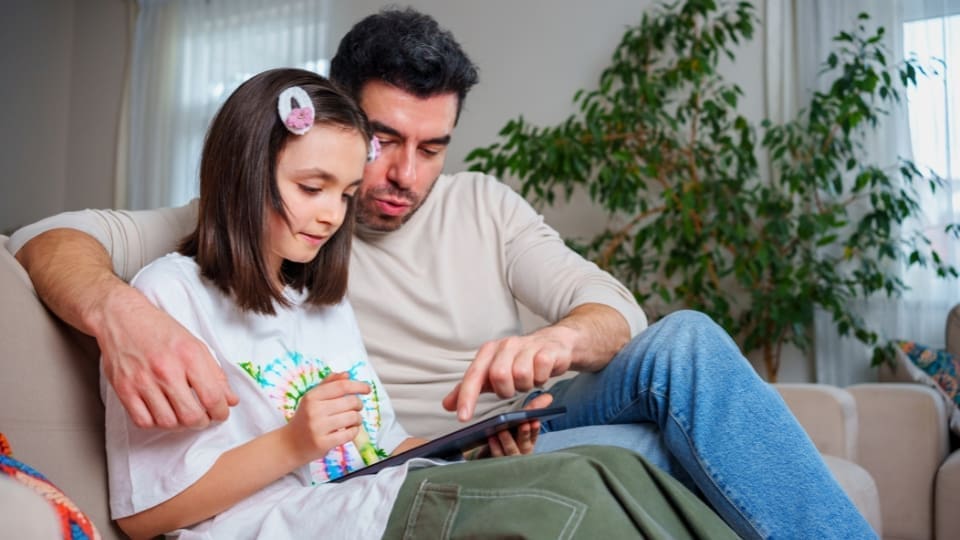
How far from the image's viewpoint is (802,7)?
149 inches

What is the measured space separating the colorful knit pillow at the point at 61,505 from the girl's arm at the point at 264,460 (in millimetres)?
305

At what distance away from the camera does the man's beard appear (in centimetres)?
158

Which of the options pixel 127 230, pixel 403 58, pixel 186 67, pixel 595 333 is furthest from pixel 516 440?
pixel 186 67

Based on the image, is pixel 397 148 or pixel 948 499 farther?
pixel 948 499

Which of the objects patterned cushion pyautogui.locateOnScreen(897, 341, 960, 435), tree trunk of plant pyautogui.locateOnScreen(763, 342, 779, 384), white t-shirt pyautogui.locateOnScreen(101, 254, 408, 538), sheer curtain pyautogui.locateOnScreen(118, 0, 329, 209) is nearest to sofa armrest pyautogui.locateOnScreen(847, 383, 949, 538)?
patterned cushion pyautogui.locateOnScreen(897, 341, 960, 435)

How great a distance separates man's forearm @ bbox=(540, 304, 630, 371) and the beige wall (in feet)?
18.2

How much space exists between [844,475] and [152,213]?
53.0 inches

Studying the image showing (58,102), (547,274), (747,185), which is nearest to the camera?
(547,274)

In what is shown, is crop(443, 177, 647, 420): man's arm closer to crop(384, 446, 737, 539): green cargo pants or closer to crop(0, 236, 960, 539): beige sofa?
crop(384, 446, 737, 539): green cargo pants

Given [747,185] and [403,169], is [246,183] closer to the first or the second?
[403,169]

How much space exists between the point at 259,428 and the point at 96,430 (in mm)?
181

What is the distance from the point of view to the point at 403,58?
1.58 m

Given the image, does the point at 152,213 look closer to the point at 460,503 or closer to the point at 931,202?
the point at 460,503

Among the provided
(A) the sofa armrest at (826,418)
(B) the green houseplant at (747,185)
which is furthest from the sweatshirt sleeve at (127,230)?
(B) the green houseplant at (747,185)
